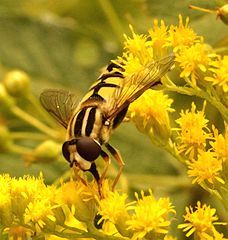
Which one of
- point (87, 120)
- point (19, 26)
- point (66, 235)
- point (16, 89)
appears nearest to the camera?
point (66, 235)

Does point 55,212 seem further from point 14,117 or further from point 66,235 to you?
point 14,117

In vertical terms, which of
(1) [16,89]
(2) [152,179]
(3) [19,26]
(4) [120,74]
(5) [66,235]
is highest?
(3) [19,26]

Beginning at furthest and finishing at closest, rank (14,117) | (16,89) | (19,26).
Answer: (19,26) → (14,117) → (16,89)

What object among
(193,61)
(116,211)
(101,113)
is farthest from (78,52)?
(116,211)

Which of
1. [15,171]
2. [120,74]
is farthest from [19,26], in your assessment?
[120,74]

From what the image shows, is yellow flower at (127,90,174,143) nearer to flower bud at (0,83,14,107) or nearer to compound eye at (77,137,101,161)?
compound eye at (77,137,101,161)

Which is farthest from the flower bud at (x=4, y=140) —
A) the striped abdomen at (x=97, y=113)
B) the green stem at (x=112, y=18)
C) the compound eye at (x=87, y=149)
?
the compound eye at (x=87, y=149)
